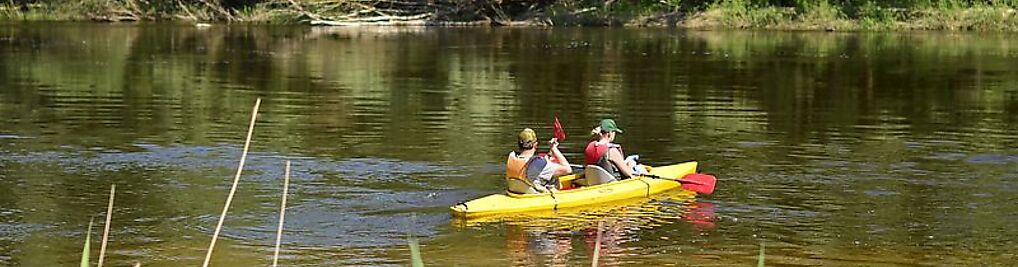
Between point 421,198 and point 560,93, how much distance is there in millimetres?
14563

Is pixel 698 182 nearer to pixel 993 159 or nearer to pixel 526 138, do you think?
pixel 526 138

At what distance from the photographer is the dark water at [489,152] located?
→ 13195mm

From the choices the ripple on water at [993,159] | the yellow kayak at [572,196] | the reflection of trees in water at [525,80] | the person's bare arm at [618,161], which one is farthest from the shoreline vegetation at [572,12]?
the person's bare arm at [618,161]

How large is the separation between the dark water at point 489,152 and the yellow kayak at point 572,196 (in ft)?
0.48

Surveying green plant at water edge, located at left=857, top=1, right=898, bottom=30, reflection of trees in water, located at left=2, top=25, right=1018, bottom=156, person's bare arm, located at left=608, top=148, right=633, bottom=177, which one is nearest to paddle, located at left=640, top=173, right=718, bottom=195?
person's bare arm, located at left=608, top=148, right=633, bottom=177

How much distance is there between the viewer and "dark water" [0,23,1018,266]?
13.2m

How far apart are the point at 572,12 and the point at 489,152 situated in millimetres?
42871

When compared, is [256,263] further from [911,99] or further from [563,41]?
[563,41]

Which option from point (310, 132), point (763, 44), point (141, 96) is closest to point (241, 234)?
point (310, 132)

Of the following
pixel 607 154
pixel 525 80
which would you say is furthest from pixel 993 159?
pixel 525 80

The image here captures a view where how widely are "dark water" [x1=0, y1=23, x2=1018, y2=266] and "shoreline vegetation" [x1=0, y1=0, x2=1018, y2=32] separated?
14815 millimetres

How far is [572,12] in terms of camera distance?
204ft

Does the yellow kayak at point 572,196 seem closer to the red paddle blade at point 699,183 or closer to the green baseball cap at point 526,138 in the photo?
the red paddle blade at point 699,183

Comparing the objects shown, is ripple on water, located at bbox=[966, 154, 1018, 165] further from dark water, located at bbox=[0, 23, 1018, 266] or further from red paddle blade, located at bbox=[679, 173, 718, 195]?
red paddle blade, located at bbox=[679, 173, 718, 195]
